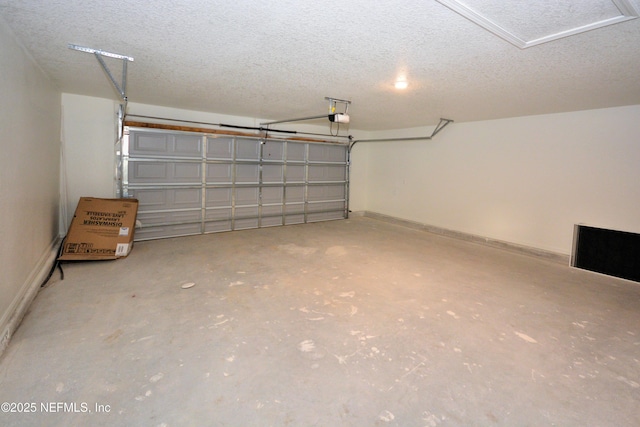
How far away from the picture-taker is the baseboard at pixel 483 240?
172 inches

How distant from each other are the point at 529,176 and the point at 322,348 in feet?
14.4

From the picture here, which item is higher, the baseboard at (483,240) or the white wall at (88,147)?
the white wall at (88,147)

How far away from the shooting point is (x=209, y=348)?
2014mm

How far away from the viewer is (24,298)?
7.84 ft

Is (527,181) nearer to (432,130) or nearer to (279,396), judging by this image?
A: (432,130)

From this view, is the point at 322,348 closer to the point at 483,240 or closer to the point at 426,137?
the point at 483,240

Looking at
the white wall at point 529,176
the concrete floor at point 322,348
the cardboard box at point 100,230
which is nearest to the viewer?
the concrete floor at point 322,348

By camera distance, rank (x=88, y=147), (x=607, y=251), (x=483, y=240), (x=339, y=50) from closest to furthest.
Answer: (x=339, y=50) < (x=607, y=251) < (x=88, y=147) < (x=483, y=240)

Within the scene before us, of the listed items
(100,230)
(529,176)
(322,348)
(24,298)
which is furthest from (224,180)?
(529,176)

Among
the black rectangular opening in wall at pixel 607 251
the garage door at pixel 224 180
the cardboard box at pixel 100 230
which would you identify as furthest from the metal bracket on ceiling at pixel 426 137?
the cardboard box at pixel 100 230

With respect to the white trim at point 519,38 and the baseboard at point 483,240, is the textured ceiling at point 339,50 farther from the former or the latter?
the baseboard at point 483,240

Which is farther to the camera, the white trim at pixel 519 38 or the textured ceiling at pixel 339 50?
the textured ceiling at pixel 339 50

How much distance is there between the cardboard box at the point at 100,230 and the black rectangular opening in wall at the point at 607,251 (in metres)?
6.06

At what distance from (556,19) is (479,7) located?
0.50m
